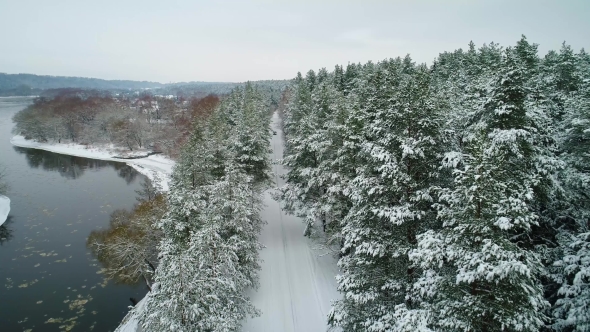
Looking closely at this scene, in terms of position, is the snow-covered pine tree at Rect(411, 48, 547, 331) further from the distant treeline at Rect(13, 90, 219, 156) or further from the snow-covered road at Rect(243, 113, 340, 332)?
the distant treeline at Rect(13, 90, 219, 156)

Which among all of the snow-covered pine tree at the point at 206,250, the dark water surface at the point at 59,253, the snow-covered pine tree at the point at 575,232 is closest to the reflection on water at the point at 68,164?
the dark water surface at the point at 59,253

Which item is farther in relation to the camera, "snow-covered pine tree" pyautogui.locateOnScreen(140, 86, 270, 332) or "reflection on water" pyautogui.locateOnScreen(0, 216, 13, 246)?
"reflection on water" pyautogui.locateOnScreen(0, 216, 13, 246)

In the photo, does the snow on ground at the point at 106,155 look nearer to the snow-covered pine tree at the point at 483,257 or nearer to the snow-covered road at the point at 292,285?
the snow-covered road at the point at 292,285

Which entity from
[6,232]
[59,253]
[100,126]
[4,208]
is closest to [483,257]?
[59,253]

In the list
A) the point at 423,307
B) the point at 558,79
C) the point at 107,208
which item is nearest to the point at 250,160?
the point at 423,307

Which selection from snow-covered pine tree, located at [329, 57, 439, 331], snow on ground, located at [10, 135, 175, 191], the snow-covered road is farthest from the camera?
snow on ground, located at [10, 135, 175, 191]

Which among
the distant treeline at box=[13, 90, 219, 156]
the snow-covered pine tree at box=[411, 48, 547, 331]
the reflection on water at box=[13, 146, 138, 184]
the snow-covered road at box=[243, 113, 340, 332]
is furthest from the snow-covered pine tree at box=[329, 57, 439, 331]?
the distant treeline at box=[13, 90, 219, 156]

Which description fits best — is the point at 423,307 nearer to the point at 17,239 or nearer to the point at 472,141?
the point at 472,141

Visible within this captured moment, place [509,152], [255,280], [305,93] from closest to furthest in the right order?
[509,152]
[255,280]
[305,93]
